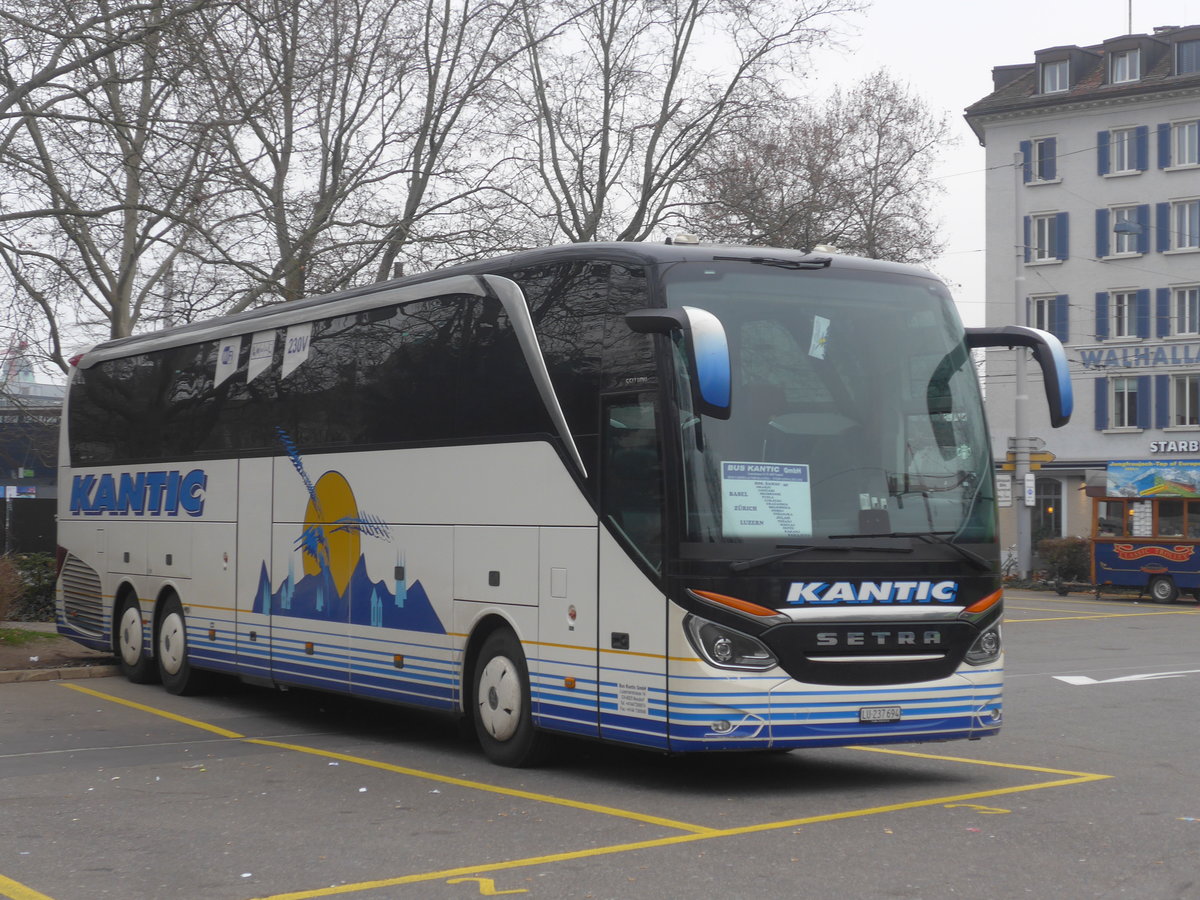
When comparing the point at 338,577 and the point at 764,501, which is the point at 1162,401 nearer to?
the point at 338,577

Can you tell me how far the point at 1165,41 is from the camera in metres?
57.0

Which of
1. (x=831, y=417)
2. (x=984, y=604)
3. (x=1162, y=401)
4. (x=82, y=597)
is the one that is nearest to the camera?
(x=831, y=417)

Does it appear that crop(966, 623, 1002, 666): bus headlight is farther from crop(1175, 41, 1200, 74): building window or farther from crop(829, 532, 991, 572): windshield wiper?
crop(1175, 41, 1200, 74): building window

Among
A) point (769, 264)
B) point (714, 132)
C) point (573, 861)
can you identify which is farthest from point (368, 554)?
point (714, 132)

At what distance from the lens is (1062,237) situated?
5716 cm

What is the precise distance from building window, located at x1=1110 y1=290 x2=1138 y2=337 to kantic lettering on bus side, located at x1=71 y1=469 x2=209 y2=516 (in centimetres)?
4491

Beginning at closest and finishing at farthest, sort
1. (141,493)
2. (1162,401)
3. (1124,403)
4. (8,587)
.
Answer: (141,493) < (8,587) < (1162,401) < (1124,403)

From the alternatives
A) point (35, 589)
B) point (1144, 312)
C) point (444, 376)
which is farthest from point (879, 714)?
point (1144, 312)

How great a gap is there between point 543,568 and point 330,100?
18969 millimetres

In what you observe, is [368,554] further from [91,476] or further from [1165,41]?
[1165,41]

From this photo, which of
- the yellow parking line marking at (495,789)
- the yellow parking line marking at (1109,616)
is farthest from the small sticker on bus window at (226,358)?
the yellow parking line marking at (1109,616)

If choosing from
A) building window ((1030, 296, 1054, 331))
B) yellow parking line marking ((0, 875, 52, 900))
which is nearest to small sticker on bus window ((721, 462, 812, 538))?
yellow parking line marking ((0, 875, 52, 900))

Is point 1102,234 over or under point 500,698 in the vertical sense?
over

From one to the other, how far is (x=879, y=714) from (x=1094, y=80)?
53.4 meters
